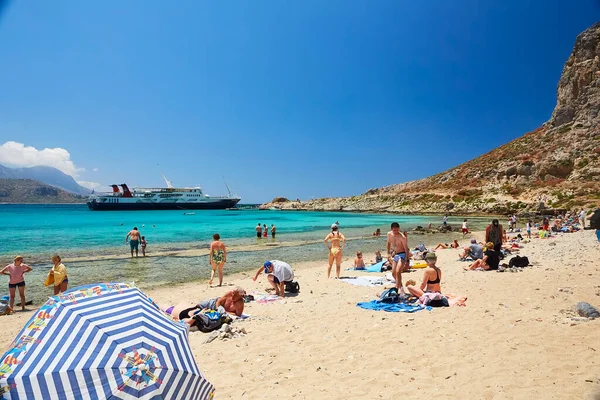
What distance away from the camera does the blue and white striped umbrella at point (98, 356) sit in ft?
8.19

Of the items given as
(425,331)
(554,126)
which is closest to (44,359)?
(425,331)

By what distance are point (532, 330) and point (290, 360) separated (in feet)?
13.3

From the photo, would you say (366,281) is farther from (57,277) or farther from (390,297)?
(57,277)

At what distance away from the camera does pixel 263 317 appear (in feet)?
23.5

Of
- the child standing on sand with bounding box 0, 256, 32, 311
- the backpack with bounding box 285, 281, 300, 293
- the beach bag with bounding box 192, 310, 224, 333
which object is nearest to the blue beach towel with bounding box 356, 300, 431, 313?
the backpack with bounding box 285, 281, 300, 293

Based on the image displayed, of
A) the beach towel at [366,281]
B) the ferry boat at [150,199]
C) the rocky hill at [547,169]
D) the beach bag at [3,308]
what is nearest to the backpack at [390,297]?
the beach towel at [366,281]

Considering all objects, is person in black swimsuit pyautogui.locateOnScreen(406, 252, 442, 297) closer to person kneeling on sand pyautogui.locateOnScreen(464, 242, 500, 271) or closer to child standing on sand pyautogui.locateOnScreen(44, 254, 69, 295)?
person kneeling on sand pyautogui.locateOnScreen(464, 242, 500, 271)

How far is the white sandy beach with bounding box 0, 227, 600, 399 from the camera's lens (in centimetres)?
410

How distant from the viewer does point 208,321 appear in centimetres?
648

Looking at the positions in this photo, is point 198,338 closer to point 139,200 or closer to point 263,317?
point 263,317

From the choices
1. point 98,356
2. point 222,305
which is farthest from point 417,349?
point 98,356

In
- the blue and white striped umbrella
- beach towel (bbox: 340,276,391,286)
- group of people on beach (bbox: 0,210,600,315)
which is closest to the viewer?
the blue and white striped umbrella

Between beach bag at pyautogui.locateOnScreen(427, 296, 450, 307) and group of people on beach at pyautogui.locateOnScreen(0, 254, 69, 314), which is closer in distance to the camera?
beach bag at pyautogui.locateOnScreen(427, 296, 450, 307)

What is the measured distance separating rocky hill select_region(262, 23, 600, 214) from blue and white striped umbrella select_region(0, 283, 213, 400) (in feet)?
156
